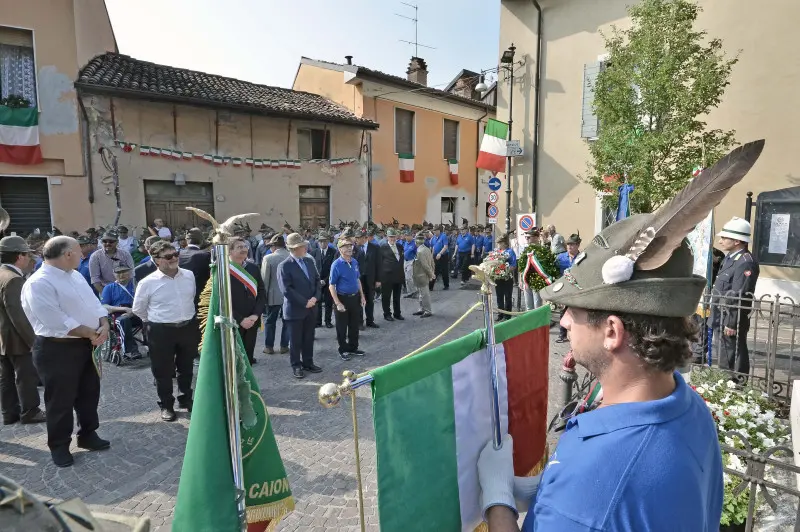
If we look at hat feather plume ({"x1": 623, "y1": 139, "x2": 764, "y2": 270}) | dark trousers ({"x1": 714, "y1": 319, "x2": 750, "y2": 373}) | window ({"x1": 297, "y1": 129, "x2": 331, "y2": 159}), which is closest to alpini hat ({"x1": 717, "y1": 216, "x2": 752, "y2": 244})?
dark trousers ({"x1": 714, "y1": 319, "x2": 750, "y2": 373})

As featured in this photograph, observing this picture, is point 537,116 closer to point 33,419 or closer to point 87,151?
point 87,151

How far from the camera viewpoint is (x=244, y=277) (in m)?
6.01

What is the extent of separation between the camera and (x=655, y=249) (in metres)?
1.39

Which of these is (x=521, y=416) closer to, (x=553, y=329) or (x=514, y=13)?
(x=553, y=329)

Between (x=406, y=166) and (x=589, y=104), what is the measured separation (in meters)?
10.8

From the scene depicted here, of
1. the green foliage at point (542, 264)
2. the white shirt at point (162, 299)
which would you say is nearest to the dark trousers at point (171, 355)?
the white shirt at point (162, 299)

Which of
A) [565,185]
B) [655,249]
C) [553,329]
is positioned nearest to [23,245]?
[655,249]

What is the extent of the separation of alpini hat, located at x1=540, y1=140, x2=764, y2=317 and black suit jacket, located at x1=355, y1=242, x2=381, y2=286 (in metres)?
8.70

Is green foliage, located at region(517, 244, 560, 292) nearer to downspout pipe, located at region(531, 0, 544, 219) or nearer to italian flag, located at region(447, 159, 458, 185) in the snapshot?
downspout pipe, located at region(531, 0, 544, 219)

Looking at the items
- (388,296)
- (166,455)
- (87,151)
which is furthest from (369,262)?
(87,151)

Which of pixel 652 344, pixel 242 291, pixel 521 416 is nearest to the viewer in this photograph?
pixel 652 344

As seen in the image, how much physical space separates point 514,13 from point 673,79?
803 centimetres

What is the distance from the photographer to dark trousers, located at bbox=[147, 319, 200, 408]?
17.6 feet

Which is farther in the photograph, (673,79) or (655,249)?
(673,79)
